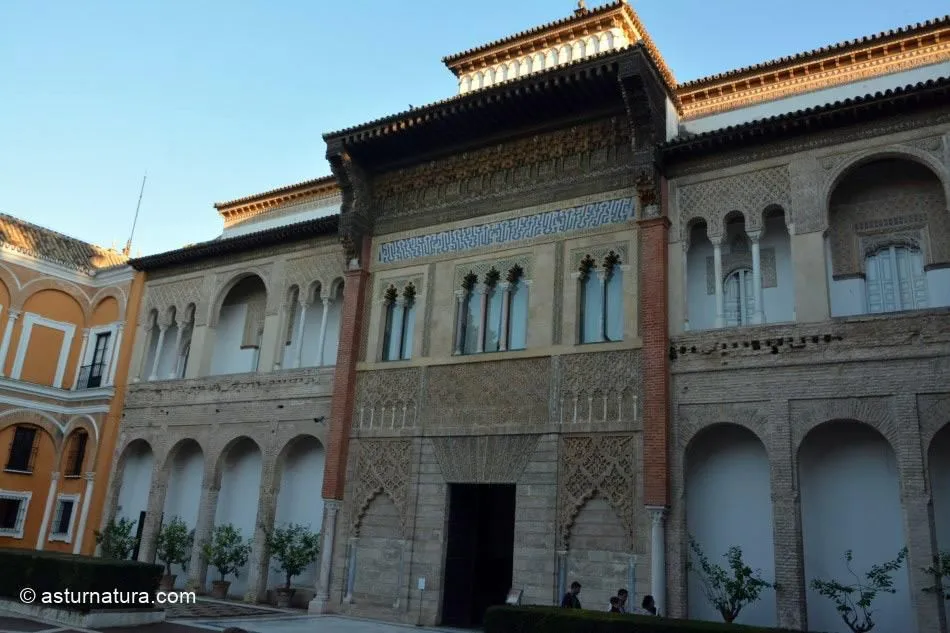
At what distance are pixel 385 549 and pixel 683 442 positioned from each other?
5.69m

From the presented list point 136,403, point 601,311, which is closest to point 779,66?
point 601,311

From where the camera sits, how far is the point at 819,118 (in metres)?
12.5

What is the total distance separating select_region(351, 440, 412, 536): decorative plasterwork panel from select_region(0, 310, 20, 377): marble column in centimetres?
1090

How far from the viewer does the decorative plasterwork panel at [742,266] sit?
13.2 metres

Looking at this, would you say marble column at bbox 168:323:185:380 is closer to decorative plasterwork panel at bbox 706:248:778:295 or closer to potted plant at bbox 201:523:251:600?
potted plant at bbox 201:523:251:600

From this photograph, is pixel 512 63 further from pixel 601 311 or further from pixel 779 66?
pixel 601 311

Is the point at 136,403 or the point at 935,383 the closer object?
the point at 935,383

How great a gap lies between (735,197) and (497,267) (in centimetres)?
436

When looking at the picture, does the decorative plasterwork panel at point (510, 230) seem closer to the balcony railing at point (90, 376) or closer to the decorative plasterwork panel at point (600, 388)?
the decorative plasterwork panel at point (600, 388)

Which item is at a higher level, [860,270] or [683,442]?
[860,270]

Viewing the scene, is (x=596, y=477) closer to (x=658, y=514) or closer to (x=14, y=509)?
(x=658, y=514)

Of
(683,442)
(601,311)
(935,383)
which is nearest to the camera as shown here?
(935,383)

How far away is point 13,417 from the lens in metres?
20.4

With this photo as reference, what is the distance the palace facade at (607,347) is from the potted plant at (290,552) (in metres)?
0.46
